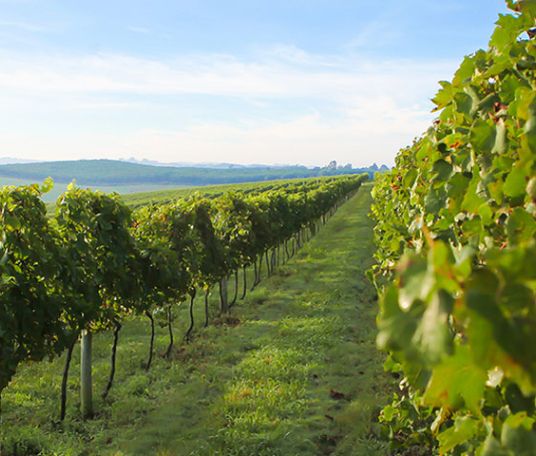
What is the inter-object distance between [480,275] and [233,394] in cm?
871

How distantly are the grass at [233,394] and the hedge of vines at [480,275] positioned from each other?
419 cm

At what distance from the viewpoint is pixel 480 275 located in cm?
105

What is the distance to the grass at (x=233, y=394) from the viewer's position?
24.8 ft

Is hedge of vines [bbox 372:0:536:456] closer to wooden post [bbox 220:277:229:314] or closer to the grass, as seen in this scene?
the grass

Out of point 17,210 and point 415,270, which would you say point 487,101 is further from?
point 17,210

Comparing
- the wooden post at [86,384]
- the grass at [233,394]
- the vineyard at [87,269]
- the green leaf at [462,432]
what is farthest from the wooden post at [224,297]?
the green leaf at [462,432]

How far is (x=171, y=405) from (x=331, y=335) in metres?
5.00

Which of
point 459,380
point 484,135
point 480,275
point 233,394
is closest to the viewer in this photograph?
point 480,275

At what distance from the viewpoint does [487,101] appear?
2.70 m

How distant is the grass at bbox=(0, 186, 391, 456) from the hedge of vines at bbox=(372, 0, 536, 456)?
4.19m

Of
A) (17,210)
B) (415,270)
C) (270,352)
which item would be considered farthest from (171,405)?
(415,270)

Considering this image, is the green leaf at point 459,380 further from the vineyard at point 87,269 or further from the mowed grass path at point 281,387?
the mowed grass path at point 281,387

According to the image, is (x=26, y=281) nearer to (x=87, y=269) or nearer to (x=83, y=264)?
(x=83, y=264)

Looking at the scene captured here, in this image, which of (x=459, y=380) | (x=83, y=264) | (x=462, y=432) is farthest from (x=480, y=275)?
(x=83, y=264)
